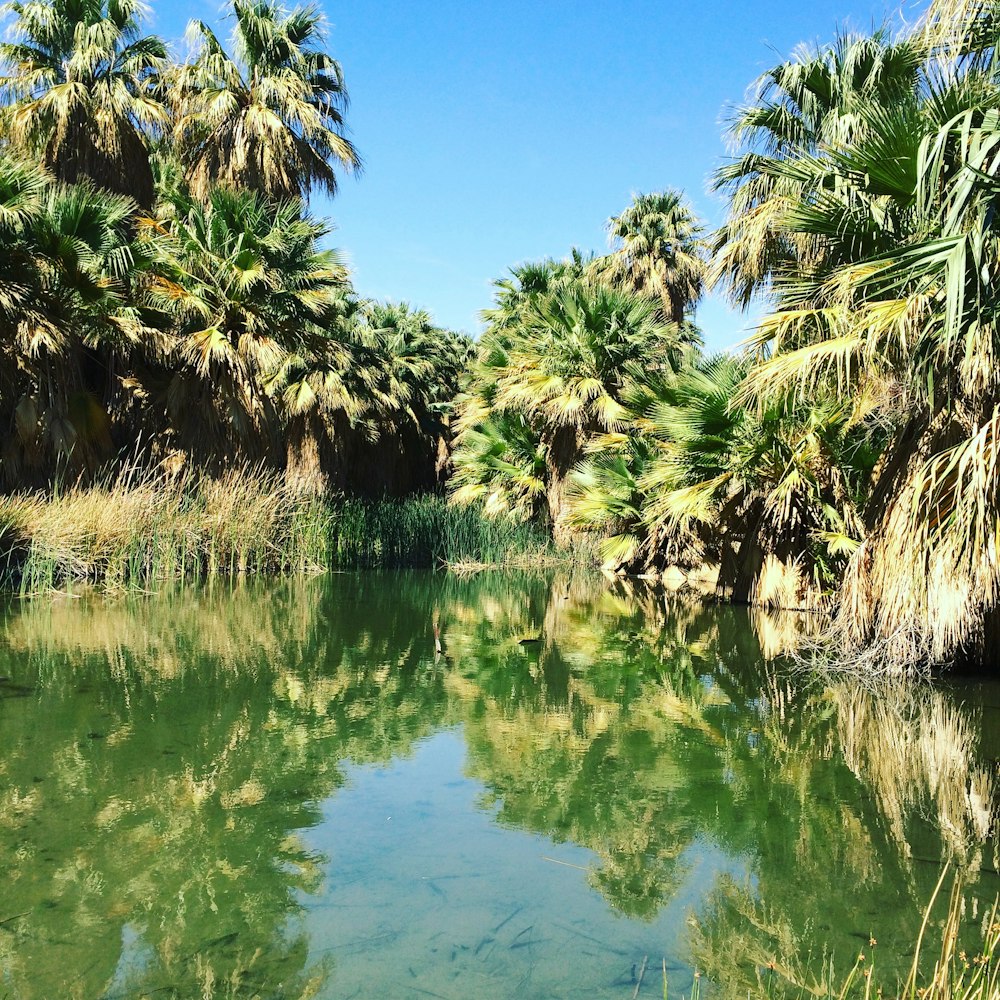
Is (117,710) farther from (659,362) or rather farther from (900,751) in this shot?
(659,362)

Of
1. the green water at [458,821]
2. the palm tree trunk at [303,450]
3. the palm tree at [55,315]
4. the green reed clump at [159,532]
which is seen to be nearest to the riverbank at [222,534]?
the green reed clump at [159,532]

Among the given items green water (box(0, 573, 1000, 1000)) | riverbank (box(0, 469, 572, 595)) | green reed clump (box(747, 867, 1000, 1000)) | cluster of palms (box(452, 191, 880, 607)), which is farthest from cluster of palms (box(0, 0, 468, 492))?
green reed clump (box(747, 867, 1000, 1000))

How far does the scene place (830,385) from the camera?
24.9 feet

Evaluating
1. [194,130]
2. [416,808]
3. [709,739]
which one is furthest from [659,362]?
[416,808]

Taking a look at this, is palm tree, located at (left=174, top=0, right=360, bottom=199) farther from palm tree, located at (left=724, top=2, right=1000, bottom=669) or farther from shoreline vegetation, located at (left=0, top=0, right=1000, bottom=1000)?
palm tree, located at (left=724, top=2, right=1000, bottom=669)

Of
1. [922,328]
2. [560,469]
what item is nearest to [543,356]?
[560,469]

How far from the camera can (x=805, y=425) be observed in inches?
413

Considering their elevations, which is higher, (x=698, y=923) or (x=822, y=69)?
(x=822, y=69)

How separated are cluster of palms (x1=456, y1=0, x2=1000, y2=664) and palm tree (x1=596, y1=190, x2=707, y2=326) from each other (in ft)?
12.9

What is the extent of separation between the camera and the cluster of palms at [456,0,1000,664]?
5703mm

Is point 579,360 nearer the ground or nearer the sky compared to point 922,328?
nearer the sky

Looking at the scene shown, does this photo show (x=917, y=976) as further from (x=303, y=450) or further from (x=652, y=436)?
(x=303, y=450)

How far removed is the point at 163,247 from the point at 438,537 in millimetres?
7482

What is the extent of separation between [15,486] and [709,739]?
1223 centimetres
